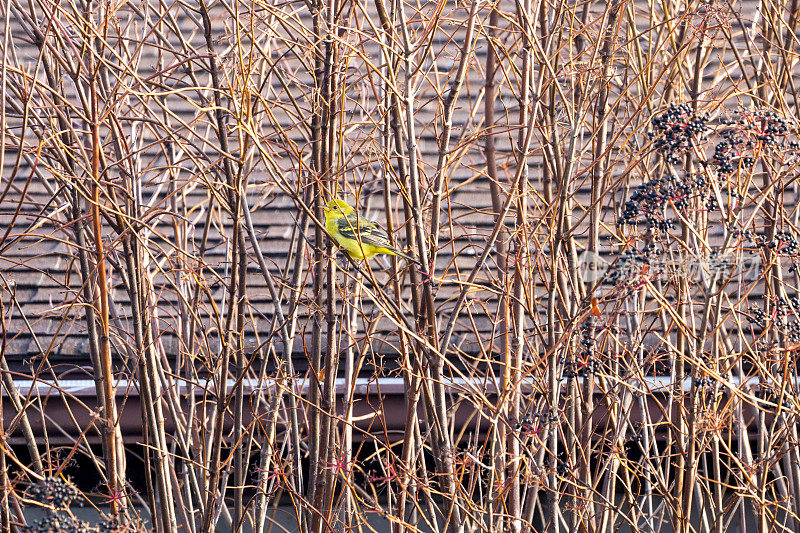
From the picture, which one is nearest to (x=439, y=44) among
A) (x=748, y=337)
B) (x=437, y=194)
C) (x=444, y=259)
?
(x=444, y=259)

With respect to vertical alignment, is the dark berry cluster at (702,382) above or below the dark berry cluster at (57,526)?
above

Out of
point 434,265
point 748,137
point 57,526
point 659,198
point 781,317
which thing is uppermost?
point 748,137

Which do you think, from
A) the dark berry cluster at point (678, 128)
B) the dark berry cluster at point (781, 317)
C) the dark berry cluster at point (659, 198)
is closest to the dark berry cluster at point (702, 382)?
the dark berry cluster at point (781, 317)

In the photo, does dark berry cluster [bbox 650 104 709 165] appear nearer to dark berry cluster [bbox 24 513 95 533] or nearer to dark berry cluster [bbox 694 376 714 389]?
dark berry cluster [bbox 694 376 714 389]

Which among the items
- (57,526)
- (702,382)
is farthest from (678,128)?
(57,526)

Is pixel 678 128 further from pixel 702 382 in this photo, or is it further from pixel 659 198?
pixel 702 382

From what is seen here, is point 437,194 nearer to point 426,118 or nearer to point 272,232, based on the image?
point 272,232

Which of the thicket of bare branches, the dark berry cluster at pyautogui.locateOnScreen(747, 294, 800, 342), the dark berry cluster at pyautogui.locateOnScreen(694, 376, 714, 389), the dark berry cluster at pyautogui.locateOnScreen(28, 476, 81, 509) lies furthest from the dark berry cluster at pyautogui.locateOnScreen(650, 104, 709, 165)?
the dark berry cluster at pyautogui.locateOnScreen(28, 476, 81, 509)

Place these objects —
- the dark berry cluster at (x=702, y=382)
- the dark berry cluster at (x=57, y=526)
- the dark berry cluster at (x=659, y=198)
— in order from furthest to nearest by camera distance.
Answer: the dark berry cluster at (x=702, y=382), the dark berry cluster at (x=659, y=198), the dark berry cluster at (x=57, y=526)

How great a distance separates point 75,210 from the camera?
2.60 metres

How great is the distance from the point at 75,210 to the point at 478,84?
4121 millimetres

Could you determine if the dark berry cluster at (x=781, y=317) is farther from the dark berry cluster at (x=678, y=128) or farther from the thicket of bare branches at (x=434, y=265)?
the dark berry cluster at (x=678, y=128)

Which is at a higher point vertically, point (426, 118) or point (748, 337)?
point (426, 118)

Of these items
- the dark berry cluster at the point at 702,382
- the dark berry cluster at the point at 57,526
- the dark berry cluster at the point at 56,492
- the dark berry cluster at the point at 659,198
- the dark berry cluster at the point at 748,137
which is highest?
the dark berry cluster at the point at 748,137
